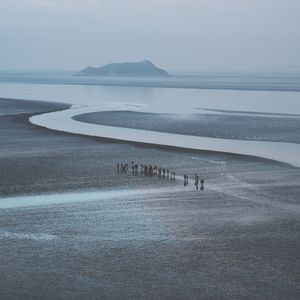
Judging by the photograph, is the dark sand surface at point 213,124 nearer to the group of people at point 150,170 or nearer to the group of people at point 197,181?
the group of people at point 150,170

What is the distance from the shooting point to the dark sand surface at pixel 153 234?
1958 cm

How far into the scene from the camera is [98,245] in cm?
2358

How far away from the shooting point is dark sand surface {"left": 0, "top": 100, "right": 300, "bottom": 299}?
1958 cm

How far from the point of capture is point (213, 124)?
65.9 metres

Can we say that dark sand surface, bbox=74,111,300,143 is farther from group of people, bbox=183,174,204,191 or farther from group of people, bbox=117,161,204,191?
group of people, bbox=183,174,204,191

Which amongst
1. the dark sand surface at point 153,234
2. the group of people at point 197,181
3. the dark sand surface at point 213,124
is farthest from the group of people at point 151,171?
the dark sand surface at point 213,124

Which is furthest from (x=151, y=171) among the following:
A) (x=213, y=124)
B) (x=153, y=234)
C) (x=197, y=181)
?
(x=213, y=124)

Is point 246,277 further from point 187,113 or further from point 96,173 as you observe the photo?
point 187,113

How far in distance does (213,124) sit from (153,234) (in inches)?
1647

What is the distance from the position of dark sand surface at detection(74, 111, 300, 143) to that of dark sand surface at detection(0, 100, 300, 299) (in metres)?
16.0

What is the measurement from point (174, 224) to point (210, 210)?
2922mm

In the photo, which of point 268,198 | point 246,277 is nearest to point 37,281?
point 246,277

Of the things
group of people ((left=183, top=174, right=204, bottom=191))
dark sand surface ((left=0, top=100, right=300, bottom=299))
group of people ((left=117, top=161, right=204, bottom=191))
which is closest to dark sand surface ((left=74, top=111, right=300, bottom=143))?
dark sand surface ((left=0, top=100, right=300, bottom=299))

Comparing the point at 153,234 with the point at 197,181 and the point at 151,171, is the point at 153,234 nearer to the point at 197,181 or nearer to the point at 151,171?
the point at 197,181
